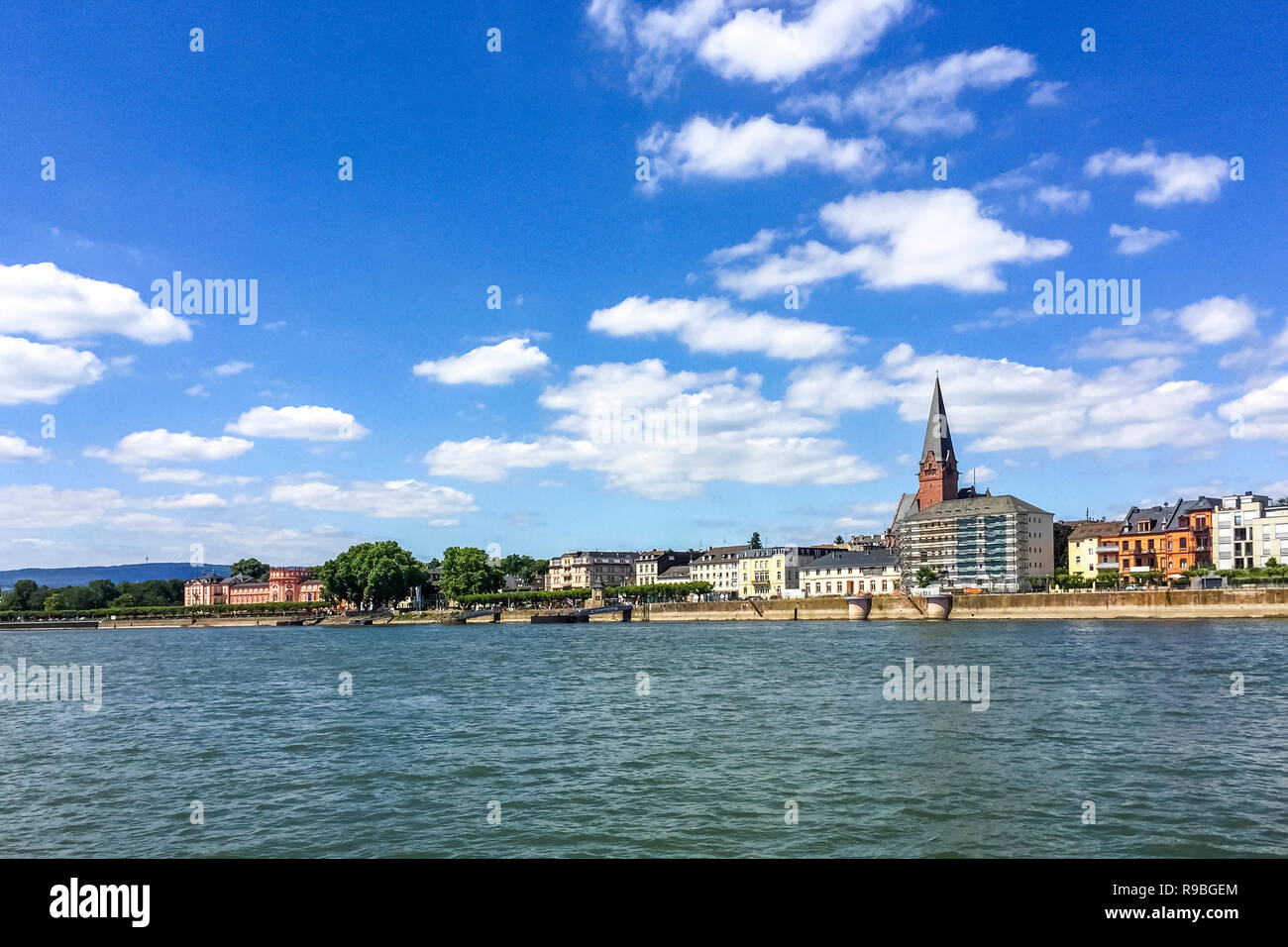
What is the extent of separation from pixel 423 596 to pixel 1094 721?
179884mm

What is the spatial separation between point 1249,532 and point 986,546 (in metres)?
40.2

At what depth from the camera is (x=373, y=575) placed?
155625 millimetres

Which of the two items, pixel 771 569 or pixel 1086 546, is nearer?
pixel 1086 546

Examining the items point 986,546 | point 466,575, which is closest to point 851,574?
point 986,546

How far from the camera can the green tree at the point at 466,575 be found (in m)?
173

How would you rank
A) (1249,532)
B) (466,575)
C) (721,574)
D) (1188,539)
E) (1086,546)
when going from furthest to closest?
(721,574), (466,575), (1086,546), (1188,539), (1249,532)

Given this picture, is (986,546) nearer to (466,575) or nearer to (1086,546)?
(1086,546)

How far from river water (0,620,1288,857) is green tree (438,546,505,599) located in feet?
438

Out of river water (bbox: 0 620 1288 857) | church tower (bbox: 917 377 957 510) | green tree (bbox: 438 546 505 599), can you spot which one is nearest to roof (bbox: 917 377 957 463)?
church tower (bbox: 917 377 957 510)

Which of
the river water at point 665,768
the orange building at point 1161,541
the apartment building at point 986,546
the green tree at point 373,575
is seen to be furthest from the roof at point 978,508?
the river water at point 665,768

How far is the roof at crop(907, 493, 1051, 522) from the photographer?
5817 inches

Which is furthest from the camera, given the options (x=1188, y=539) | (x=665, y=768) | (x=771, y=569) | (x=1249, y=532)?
(x=771, y=569)

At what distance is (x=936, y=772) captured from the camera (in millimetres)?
18016

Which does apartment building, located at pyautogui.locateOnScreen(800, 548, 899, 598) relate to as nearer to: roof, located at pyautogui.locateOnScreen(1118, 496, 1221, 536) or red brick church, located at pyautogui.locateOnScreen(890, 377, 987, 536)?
red brick church, located at pyautogui.locateOnScreen(890, 377, 987, 536)
